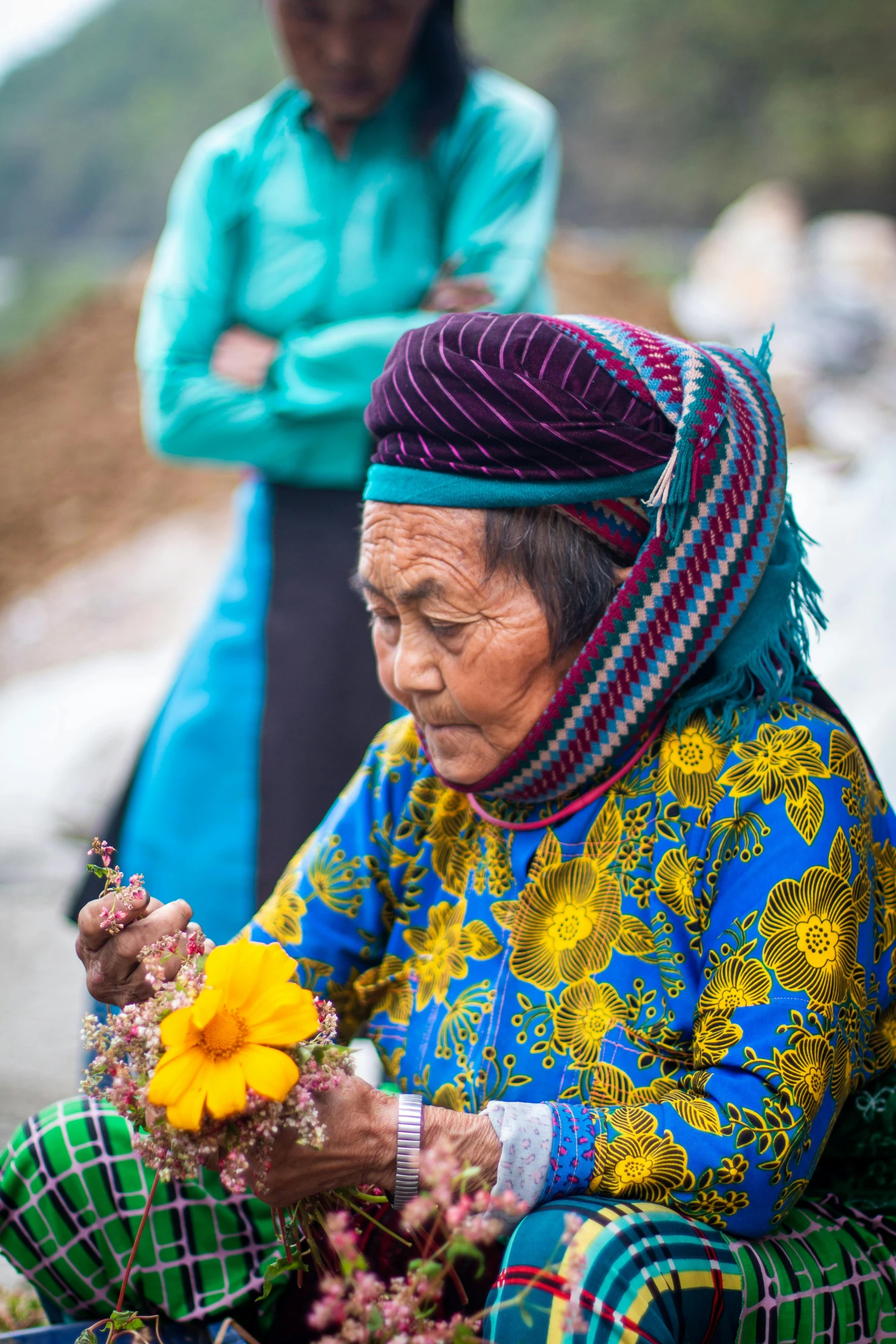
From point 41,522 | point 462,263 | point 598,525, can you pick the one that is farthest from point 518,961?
point 41,522

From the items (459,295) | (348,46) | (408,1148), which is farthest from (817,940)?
(348,46)

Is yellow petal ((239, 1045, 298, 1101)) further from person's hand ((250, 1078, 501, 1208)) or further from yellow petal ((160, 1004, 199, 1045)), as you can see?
person's hand ((250, 1078, 501, 1208))

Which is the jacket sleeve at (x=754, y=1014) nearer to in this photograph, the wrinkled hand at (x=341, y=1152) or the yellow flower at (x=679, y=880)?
the yellow flower at (x=679, y=880)

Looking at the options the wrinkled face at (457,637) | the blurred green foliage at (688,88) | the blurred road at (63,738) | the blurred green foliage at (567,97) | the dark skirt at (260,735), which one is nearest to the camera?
the wrinkled face at (457,637)

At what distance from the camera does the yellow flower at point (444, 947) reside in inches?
68.2

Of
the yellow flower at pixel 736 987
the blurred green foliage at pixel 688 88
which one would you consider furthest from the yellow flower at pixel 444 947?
the blurred green foliage at pixel 688 88

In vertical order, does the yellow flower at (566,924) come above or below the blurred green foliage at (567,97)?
below

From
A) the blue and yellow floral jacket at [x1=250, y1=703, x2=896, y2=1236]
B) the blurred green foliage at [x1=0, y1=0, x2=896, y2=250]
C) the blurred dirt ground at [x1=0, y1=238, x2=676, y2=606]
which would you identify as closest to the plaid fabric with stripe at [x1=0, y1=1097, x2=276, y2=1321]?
the blue and yellow floral jacket at [x1=250, y1=703, x2=896, y2=1236]

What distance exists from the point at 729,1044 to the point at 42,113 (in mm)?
19917

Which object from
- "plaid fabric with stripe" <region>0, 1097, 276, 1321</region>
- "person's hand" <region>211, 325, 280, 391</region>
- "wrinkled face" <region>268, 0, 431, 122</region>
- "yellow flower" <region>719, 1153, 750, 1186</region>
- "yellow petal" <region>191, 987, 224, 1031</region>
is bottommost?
"plaid fabric with stripe" <region>0, 1097, 276, 1321</region>

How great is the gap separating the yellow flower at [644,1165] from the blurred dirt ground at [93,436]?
902 cm

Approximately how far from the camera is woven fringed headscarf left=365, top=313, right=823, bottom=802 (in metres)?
1.55

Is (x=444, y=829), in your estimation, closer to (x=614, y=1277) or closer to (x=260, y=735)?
(x=614, y=1277)

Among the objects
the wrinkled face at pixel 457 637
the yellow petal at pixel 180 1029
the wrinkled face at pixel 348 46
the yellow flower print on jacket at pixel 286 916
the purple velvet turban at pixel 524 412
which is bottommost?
the yellow flower print on jacket at pixel 286 916
